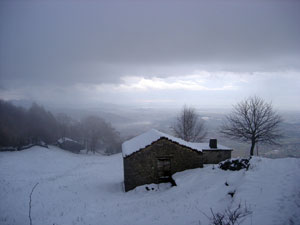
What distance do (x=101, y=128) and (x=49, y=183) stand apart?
40643 mm

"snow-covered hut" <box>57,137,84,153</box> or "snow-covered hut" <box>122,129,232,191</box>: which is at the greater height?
"snow-covered hut" <box>122,129,232,191</box>

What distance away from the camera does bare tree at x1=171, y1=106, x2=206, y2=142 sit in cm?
3288

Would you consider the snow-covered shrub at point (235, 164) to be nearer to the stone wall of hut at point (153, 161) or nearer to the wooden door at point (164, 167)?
the stone wall of hut at point (153, 161)

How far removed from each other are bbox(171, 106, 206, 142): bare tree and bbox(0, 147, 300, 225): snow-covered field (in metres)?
17.9

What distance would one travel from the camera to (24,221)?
968 centimetres

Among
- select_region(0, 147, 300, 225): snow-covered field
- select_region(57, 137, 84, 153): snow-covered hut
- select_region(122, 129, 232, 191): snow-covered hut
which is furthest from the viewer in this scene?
select_region(57, 137, 84, 153): snow-covered hut

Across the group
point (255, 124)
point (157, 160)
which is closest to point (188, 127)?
point (255, 124)

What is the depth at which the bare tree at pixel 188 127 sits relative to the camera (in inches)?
1294

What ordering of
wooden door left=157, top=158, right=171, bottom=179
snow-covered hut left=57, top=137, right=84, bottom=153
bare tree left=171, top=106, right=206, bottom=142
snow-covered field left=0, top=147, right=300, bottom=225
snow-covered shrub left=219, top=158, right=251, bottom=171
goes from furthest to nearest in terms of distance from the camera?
snow-covered hut left=57, top=137, right=84, bottom=153
bare tree left=171, top=106, right=206, bottom=142
wooden door left=157, top=158, right=171, bottom=179
snow-covered shrub left=219, top=158, right=251, bottom=171
snow-covered field left=0, top=147, right=300, bottom=225

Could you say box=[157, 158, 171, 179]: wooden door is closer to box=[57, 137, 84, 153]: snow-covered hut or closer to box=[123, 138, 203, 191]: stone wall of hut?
box=[123, 138, 203, 191]: stone wall of hut

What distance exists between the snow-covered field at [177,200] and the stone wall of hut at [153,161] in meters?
0.79

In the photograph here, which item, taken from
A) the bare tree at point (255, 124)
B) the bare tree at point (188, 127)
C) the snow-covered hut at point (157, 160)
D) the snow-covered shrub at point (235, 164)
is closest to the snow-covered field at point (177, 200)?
the snow-covered shrub at point (235, 164)

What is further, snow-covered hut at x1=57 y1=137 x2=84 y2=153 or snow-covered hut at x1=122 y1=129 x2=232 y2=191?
snow-covered hut at x1=57 y1=137 x2=84 y2=153

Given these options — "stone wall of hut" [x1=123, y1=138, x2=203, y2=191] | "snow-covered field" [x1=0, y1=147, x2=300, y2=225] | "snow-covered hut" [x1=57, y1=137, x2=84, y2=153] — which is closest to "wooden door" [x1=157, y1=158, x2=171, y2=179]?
"stone wall of hut" [x1=123, y1=138, x2=203, y2=191]
